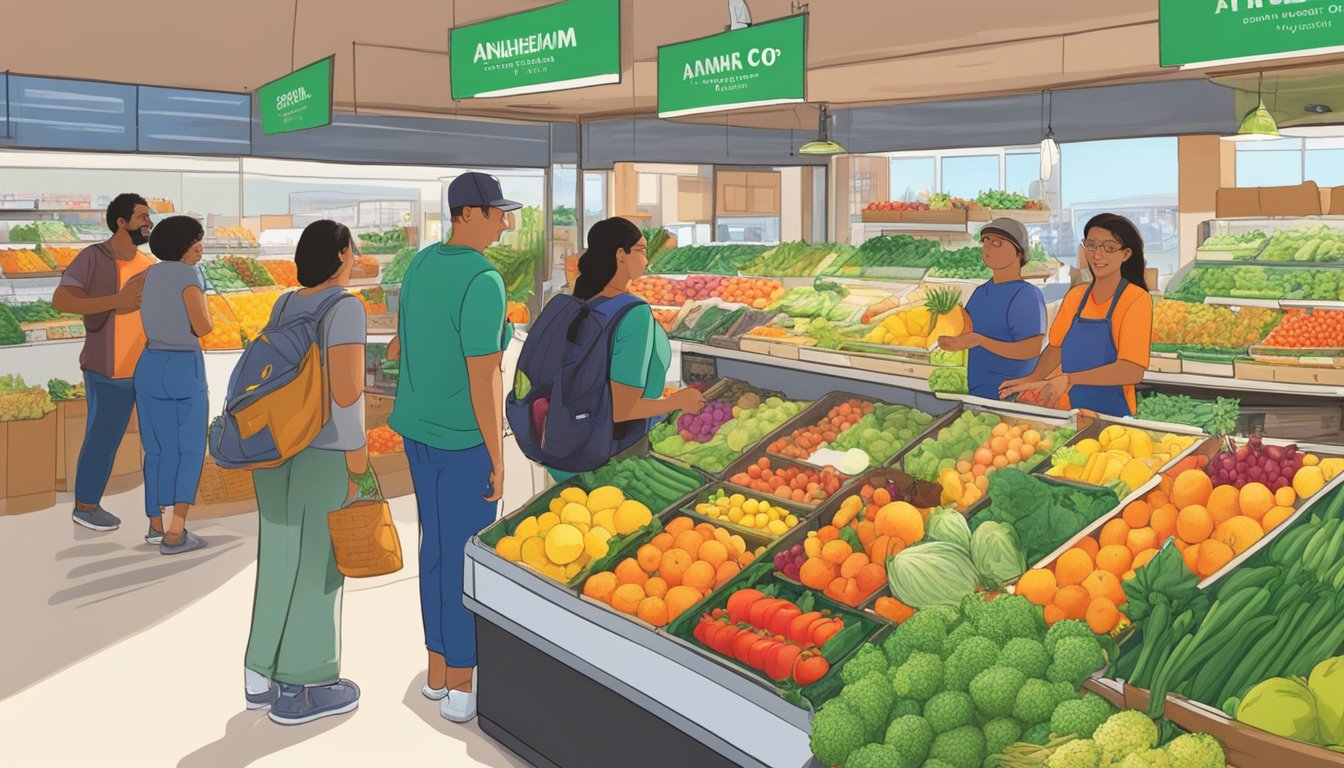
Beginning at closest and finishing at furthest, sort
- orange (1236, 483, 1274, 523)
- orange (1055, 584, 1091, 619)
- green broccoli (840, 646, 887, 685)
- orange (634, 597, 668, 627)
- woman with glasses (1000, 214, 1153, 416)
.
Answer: green broccoli (840, 646, 887, 685)
orange (1055, 584, 1091, 619)
orange (1236, 483, 1274, 523)
orange (634, 597, 668, 627)
woman with glasses (1000, 214, 1153, 416)

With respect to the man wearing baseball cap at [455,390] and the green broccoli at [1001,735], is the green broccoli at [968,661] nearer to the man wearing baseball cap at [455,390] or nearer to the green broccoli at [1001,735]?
the green broccoli at [1001,735]

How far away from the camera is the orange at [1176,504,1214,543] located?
2.80m

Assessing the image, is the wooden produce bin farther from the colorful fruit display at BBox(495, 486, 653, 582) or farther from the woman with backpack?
the colorful fruit display at BBox(495, 486, 653, 582)

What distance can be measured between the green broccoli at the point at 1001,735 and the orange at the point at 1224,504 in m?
1.00

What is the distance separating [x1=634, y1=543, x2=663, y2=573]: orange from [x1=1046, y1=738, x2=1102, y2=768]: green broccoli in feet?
4.95

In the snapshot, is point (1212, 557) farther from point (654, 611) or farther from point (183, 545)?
point (183, 545)

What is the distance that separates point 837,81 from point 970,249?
4635 mm

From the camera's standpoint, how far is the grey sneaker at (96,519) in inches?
263

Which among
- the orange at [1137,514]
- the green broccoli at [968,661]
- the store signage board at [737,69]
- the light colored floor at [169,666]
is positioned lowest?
the light colored floor at [169,666]

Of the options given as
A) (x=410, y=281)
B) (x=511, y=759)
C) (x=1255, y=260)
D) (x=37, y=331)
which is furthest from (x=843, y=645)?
(x=37, y=331)

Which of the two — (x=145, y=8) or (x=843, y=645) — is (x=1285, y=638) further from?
(x=145, y=8)

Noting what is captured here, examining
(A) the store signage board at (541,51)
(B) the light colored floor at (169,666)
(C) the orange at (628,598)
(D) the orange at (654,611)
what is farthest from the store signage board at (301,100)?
(D) the orange at (654,611)

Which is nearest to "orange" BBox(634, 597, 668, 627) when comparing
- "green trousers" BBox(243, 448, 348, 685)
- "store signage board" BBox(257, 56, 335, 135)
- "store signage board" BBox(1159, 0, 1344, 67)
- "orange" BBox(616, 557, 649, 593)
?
"orange" BBox(616, 557, 649, 593)

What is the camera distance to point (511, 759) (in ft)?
12.4
